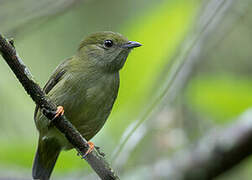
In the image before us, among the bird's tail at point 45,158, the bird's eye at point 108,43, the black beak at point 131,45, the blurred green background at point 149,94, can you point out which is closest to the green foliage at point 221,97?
the blurred green background at point 149,94

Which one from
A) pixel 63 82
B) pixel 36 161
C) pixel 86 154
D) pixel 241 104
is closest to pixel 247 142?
pixel 241 104

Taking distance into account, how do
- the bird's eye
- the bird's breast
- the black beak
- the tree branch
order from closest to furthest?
the tree branch → the bird's breast → the black beak → the bird's eye

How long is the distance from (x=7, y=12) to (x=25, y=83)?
180cm

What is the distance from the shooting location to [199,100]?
4477 mm

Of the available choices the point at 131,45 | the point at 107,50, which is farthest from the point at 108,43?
the point at 131,45

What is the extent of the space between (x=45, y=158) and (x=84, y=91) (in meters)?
0.89

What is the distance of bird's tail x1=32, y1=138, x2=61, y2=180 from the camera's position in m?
4.51

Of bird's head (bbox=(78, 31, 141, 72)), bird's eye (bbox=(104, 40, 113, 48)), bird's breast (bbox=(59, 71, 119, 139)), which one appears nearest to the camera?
bird's breast (bbox=(59, 71, 119, 139))

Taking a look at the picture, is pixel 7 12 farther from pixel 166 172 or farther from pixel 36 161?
pixel 166 172

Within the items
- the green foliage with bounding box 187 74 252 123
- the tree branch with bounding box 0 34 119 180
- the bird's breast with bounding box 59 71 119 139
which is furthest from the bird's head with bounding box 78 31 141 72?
the tree branch with bounding box 0 34 119 180

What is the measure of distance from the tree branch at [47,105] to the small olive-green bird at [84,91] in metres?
0.60

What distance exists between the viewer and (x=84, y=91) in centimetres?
428

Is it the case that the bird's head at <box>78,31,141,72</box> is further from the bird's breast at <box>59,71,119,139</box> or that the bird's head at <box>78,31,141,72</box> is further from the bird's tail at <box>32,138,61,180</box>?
the bird's tail at <box>32,138,61,180</box>

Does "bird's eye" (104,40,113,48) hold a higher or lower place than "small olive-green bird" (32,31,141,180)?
higher
